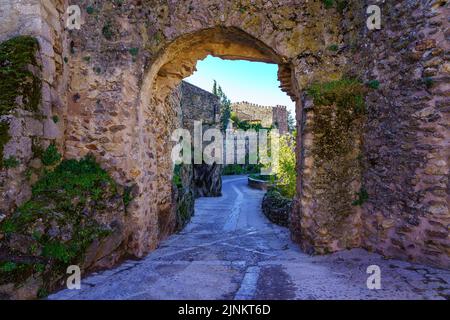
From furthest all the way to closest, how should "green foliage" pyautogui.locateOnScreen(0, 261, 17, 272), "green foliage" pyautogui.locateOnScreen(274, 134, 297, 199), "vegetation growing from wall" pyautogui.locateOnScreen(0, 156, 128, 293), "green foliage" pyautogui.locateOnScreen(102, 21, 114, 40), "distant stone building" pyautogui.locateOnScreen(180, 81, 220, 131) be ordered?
1. "distant stone building" pyautogui.locateOnScreen(180, 81, 220, 131)
2. "green foliage" pyautogui.locateOnScreen(274, 134, 297, 199)
3. "green foliage" pyautogui.locateOnScreen(102, 21, 114, 40)
4. "vegetation growing from wall" pyautogui.locateOnScreen(0, 156, 128, 293)
5. "green foliage" pyautogui.locateOnScreen(0, 261, 17, 272)

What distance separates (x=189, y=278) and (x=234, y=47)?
12.1 ft

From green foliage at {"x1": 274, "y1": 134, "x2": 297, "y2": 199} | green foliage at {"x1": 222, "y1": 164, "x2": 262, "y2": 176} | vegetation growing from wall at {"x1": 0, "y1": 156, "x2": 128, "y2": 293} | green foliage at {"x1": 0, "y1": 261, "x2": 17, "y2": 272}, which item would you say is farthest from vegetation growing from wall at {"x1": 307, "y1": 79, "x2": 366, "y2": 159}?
green foliage at {"x1": 222, "y1": 164, "x2": 262, "y2": 176}

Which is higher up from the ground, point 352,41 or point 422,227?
point 352,41

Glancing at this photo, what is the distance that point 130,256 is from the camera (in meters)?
4.22

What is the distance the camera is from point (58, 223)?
3090 millimetres

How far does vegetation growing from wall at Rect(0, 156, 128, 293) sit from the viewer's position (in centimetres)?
268

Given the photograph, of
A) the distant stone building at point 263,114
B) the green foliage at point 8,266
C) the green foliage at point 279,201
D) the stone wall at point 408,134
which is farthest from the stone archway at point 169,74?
the distant stone building at point 263,114

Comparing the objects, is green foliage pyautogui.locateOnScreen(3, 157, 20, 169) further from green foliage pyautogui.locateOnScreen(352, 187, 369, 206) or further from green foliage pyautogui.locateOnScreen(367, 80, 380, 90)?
green foliage pyautogui.locateOnScreen(367, 80, 380, 90)

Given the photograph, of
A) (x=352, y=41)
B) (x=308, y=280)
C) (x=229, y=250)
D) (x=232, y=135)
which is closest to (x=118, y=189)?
(x=229, y=250)

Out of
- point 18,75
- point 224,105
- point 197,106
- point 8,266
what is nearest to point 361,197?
point 8,266

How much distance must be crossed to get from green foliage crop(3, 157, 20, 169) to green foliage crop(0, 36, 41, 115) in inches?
20.0

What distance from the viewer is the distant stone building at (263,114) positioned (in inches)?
1225

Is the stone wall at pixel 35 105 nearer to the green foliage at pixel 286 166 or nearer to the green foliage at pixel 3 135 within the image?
the green foliage at pixel 3 135
